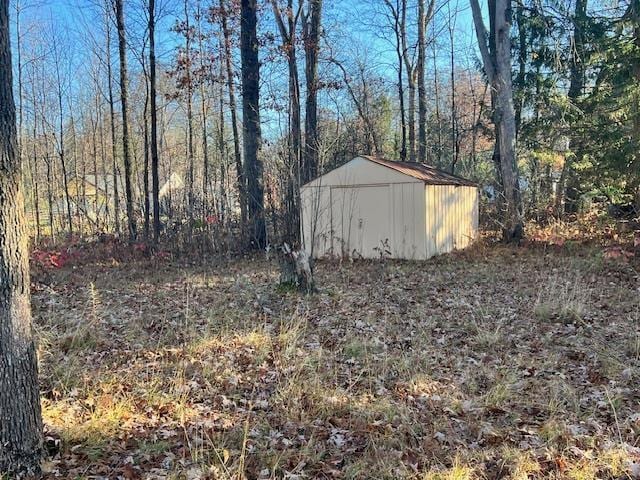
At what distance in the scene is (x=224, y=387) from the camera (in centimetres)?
389

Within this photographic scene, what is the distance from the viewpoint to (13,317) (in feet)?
8.07

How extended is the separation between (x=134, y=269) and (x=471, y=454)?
8.36 m

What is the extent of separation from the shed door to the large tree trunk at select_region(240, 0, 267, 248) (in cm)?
197

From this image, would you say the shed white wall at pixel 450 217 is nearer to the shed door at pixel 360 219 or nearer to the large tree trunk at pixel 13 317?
the shed door at pixel 360 219

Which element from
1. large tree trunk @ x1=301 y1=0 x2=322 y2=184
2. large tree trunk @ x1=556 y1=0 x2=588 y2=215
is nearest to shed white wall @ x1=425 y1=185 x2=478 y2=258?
large tree trunk @ x1=556 y1=0 x2=588 y2=215

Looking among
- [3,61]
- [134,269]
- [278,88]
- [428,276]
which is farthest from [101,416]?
[278,88]

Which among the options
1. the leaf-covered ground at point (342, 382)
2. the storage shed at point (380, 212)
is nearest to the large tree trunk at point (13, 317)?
the leaf-covered ground at point (342, 382)

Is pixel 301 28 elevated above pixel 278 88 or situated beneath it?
elevated above

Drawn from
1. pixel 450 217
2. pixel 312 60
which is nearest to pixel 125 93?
pixel 312 60

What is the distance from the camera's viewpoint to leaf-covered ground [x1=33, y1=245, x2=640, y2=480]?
284 cm

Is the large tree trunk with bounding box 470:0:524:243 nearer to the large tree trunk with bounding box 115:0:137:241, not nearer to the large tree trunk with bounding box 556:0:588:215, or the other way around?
the large tree trunk with bounding box 556:0:588:215

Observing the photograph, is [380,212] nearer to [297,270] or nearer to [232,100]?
[297,270]

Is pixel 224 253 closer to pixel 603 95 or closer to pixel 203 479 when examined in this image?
pixel 203 479

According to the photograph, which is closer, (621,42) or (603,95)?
(621,42)
